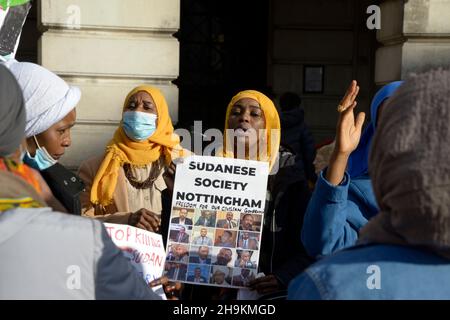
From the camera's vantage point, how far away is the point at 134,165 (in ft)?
16.3

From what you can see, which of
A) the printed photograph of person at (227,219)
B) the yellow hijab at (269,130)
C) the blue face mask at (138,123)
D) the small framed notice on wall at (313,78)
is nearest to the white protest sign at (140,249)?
the printed photograph of person at (227,219)

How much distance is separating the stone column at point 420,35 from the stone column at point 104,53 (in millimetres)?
1875

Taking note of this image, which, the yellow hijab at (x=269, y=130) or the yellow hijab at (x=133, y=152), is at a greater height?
the yellow hijab at (x=269, y=130)

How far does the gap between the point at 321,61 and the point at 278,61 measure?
21.9 inches

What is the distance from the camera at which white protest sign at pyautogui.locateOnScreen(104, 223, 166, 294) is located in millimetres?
3676

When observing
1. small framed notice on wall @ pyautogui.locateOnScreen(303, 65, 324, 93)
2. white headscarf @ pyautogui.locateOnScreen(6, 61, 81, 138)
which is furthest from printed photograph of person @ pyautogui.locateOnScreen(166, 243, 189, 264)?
small framed notice on wall @ pyautogui.locateOnScreen(303, 65, 324, 93)

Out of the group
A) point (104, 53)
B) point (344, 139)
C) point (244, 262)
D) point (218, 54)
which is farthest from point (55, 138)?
point (218, 54)

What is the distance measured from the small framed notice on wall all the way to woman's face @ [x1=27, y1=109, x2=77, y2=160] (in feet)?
27.3

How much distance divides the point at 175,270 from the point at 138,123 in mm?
1567

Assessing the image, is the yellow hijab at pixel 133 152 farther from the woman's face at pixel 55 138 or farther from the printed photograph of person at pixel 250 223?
the printed photograph of person at pixel 250 223

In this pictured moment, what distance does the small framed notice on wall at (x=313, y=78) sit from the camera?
11875 mm

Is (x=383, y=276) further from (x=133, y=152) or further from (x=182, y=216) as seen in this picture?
(x=133, y=152)

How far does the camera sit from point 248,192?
12.4ft

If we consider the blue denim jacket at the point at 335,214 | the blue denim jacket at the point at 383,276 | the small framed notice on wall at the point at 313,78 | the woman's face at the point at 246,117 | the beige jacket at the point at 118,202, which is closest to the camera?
the blue denim jacket at the point at 383,276
